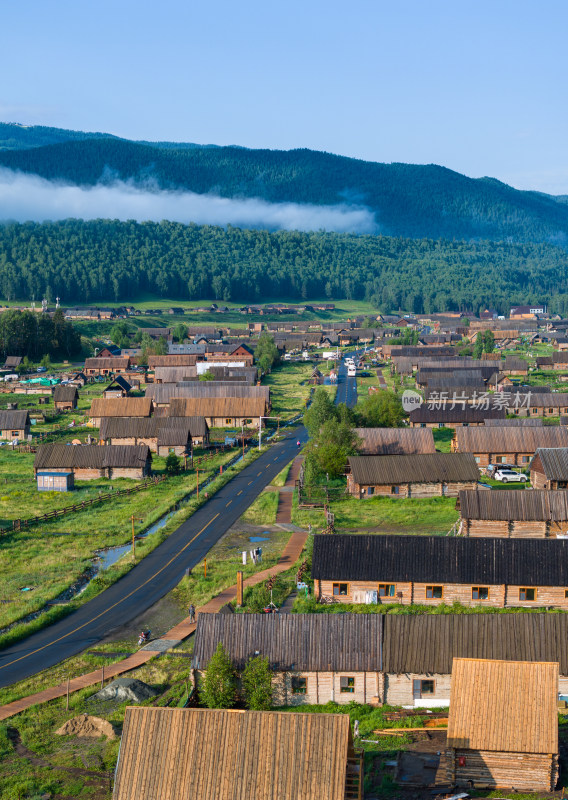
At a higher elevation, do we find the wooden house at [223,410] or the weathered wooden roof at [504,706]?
the weathered wooden roof at [504,706]

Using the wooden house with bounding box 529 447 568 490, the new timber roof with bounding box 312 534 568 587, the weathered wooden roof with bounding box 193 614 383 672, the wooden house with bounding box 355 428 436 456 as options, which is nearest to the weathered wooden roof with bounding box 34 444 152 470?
the wooden house with bounding box 355 428 436 456

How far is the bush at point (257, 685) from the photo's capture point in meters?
30.3

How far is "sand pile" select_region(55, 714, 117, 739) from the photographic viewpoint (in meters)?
29.6

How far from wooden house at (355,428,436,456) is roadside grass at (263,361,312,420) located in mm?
28711

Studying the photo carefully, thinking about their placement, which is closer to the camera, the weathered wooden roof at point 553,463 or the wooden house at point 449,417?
the weathered wooden roof at point 553,463

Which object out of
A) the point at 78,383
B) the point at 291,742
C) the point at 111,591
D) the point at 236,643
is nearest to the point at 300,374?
the point at 78,383

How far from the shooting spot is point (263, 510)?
58719 mm

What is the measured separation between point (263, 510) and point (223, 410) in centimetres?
3472

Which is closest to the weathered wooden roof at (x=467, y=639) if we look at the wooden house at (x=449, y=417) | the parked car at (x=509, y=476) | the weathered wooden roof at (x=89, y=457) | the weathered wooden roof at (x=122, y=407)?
the parked car at (x=509, y=476)

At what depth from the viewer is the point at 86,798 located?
25.5 meters

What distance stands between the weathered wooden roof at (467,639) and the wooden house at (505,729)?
4116 millimetres

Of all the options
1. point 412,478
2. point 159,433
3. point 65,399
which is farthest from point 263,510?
point 65,399

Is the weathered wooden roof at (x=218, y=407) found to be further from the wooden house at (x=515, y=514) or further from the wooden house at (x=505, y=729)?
the wooden house at (x=505, y=729)

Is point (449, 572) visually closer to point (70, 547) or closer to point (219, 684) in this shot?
point (219, 684)
